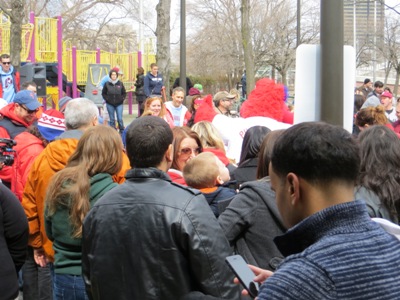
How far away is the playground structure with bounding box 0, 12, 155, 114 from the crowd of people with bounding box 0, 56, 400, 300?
57.8ft

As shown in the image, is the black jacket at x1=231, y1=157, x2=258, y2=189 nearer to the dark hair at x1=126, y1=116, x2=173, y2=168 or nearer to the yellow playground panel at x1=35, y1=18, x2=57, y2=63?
the dark hair at x1=126, y1=116, x2=173, y2=168

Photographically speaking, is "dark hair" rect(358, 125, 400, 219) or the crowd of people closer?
the crowd of people

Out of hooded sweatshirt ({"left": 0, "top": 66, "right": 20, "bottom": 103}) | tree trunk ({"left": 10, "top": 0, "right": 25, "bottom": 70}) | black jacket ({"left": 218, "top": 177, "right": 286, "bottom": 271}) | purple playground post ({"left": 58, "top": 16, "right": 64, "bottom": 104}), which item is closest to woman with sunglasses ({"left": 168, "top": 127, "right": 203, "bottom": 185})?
black jacket ({"left": 218, "top": 177, "right": 286, "bottom": 271})

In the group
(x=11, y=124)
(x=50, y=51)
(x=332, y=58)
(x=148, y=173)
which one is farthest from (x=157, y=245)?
(x=50, y=51)

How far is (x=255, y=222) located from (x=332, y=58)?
2159mm

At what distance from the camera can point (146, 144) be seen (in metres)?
3.43

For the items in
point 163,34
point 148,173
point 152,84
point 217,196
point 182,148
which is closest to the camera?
point 148,173

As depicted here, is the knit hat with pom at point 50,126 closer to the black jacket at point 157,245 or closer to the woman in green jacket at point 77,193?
the woman in green jacket at point 77,193

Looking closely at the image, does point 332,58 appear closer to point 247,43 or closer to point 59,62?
point 59,62

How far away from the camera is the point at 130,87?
1337 inches

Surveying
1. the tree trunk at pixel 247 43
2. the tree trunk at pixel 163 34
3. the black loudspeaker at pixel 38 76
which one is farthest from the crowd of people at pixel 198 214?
the tree trunk at pixel 247 43

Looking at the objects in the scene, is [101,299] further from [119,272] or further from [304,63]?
[304,63]

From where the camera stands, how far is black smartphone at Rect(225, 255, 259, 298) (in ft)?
A: 6.51

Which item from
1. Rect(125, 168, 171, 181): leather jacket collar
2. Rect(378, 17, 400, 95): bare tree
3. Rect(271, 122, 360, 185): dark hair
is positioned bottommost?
Rect(125, 168, 171, 181): leather jacket collar
